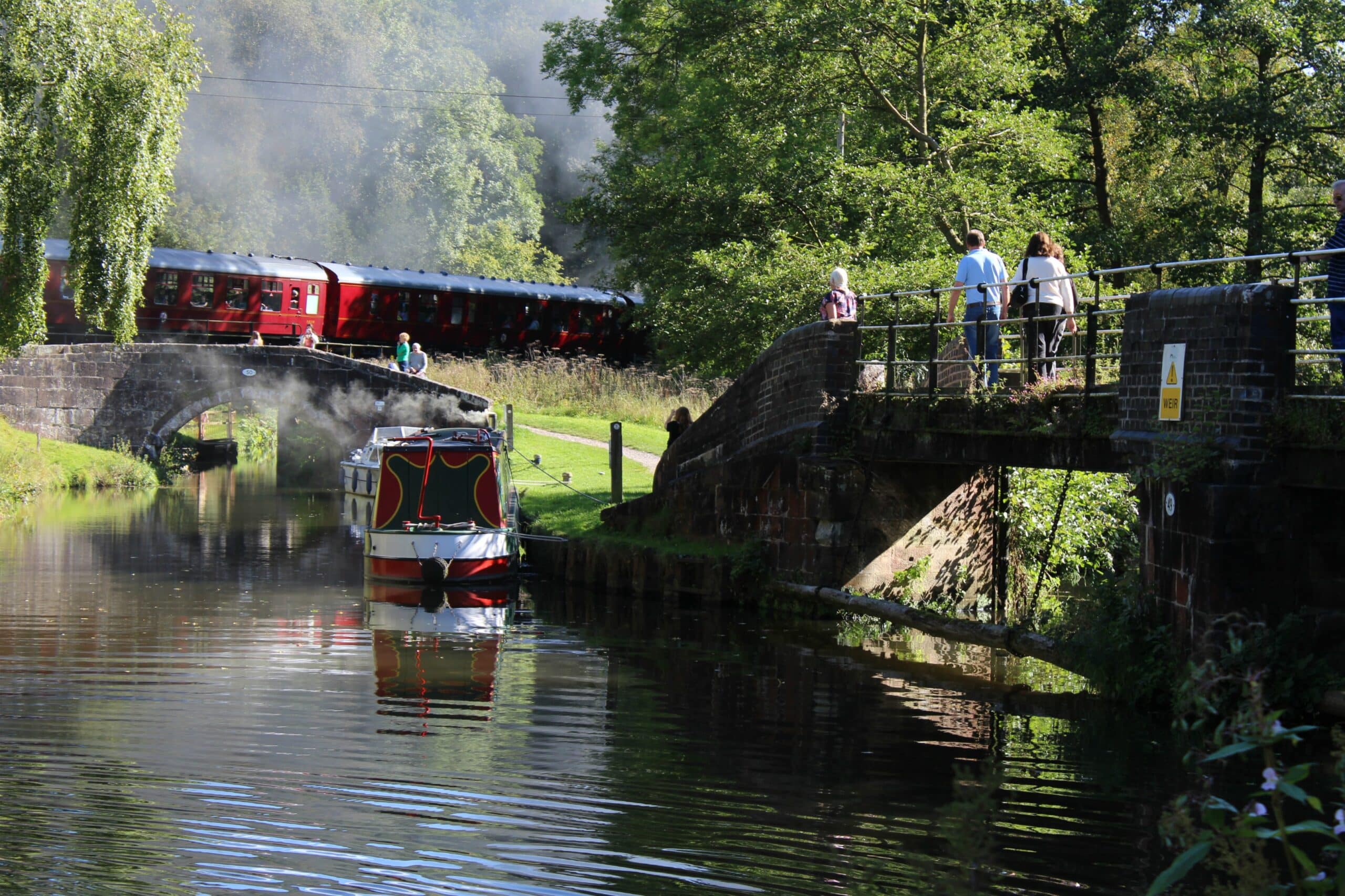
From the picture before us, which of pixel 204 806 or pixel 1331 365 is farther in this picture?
pixel 1331 365

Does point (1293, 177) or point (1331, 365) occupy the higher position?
point (1293, 177)

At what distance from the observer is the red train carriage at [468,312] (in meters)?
38.0

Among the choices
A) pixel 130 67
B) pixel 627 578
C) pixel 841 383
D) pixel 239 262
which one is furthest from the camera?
pixel 239 262

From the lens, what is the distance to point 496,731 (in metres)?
9.78

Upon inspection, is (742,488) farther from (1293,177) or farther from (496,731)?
(1293,177)

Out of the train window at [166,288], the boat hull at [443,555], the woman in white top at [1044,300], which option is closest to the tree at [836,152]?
the boat hull at [443,555]

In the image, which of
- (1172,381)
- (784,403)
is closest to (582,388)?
(784,403)

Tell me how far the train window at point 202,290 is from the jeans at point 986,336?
26.6 metres

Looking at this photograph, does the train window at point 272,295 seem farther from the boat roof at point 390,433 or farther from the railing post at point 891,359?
the railing post at point 891,359

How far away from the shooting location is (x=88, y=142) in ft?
76.3

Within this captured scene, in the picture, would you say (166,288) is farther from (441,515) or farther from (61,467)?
(441,515)

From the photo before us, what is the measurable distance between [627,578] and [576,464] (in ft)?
22.4

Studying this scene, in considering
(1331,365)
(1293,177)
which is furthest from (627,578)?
(1293,177)

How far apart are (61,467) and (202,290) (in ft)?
23.0
